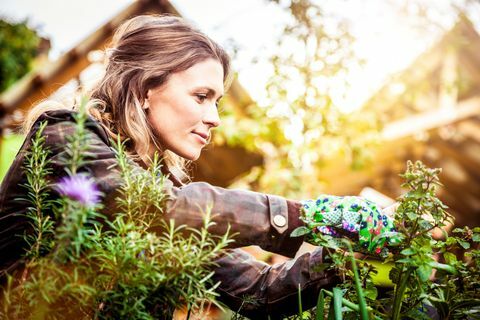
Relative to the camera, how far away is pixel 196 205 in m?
1.07

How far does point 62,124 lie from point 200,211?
0.36m

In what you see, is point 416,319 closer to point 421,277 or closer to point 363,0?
point 421,277

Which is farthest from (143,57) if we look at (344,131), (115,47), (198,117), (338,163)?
(338,163)

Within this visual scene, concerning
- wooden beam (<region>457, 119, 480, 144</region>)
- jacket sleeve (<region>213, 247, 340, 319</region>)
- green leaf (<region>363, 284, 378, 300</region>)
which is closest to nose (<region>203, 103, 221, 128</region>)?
jacket sleeve (<region>213, 247, 340, 319</region>)

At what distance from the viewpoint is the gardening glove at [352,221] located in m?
1.07

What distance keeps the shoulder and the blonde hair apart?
0.38 meters

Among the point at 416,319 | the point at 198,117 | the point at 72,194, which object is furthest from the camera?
the point at 198,117

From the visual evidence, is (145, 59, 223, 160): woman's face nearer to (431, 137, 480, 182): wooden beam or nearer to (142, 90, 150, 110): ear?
(142, 90, 150, 110): ear

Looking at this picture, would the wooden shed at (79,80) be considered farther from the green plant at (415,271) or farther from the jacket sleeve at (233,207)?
the green plant at (415,271)

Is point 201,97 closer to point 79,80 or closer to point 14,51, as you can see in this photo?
point 79,80

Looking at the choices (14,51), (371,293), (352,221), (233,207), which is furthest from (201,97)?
(14,51)

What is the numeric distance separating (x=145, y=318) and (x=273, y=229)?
1.45ft

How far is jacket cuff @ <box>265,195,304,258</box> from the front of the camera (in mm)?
1139

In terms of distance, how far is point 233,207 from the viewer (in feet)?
3.64
